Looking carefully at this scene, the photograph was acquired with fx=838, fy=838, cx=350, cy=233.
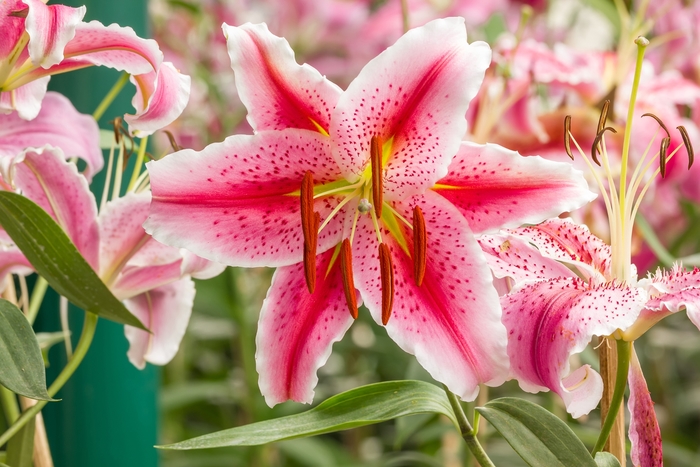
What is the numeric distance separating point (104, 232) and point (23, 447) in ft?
0.35

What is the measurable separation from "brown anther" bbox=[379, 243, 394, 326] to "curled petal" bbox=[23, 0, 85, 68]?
150 mm

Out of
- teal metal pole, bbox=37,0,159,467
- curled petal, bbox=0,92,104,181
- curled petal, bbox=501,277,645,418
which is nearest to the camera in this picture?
curled petal, bbox=501,277,645,418

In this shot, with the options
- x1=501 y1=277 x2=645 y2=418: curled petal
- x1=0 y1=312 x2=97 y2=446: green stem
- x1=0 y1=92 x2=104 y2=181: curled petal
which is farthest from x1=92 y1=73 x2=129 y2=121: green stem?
x1=501 y1=277 x2=645 y2=418: curled petal

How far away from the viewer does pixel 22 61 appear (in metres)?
0.37

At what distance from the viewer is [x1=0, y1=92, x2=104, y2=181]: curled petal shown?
1.42ft

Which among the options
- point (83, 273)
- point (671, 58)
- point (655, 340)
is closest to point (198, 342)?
point (655, 340)

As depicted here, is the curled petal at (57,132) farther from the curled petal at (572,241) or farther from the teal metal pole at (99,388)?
the curled petal at (572,241)

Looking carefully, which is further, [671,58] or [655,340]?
[655,340]

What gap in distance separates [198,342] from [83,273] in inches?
47.7


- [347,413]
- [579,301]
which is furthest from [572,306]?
[347,413]

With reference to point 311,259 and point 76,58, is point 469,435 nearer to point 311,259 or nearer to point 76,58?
point 311,259

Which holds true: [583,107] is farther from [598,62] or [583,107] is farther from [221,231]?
[221,231]

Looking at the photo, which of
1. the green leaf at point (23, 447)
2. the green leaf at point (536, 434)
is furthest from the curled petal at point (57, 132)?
the green leaf at point (536, 434)

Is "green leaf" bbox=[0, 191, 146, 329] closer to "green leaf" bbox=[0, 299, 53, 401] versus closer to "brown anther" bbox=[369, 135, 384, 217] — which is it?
"green leaf" bbox=[0, 299, 53, 401]
